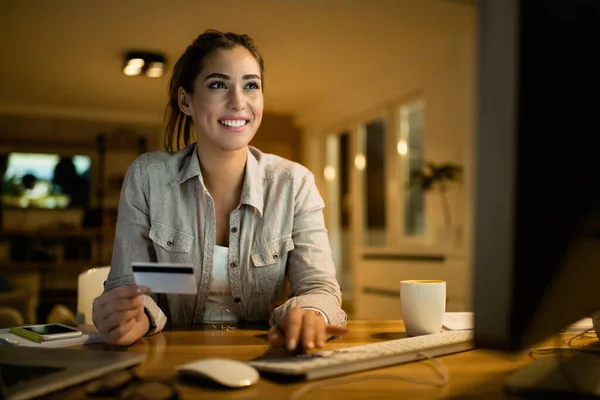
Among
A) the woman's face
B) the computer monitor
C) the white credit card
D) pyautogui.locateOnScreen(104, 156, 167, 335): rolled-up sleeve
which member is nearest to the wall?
the woman's face

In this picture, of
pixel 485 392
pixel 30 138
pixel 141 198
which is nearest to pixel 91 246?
pixel 30 138

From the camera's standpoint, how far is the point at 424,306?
38.8 inches

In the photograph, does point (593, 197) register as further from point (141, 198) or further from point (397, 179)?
point (397, 179)

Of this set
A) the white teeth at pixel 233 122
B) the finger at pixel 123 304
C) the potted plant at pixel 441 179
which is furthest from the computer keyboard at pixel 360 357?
the potted plant at pixel 441 179

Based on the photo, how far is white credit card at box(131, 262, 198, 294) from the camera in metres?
0.72

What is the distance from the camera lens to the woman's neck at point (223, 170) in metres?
1.36

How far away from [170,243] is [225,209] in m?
0.17

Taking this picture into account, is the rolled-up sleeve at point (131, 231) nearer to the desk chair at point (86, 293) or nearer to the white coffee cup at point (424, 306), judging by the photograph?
the desk chair at point (86, 293)

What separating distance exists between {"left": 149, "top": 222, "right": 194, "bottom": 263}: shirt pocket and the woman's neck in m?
0.16

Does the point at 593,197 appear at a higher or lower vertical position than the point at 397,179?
lower

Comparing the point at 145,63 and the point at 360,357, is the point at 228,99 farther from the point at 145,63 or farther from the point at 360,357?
the point at 145,63

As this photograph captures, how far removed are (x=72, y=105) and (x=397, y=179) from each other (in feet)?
14.0

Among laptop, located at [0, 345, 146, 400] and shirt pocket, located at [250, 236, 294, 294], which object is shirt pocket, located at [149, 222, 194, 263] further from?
laptop, located at [0, 345, 146, 400]

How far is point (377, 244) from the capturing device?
563 cm
